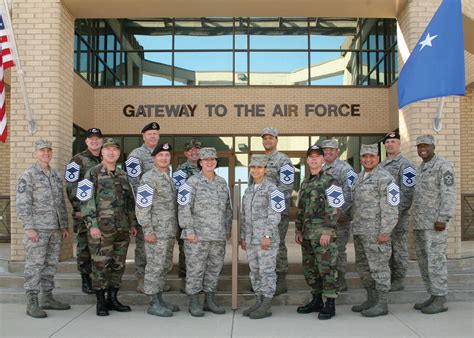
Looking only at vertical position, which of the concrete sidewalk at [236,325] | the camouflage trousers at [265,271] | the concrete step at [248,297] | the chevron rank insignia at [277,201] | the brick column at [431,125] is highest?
the brick column at [431,125]

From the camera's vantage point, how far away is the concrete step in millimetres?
6180

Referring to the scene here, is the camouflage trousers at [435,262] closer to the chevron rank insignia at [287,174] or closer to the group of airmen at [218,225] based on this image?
the group of airmen at [218,225]

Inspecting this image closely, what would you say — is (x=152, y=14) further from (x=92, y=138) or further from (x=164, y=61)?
(x=164, y=61)

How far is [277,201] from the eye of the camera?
5.61 m

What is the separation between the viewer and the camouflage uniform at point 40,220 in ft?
18.7

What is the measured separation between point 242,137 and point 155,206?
9.34 metres

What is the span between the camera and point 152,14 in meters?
7.94

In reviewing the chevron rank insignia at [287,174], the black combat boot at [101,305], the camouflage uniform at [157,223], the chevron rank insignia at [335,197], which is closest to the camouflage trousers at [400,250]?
the chevron rank insignia at [335,197]

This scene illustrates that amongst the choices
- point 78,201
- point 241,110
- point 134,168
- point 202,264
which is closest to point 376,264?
point 202,264

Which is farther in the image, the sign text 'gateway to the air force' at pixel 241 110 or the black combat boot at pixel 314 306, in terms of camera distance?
the sign text 'gateway to the air force' at pixel 241 110

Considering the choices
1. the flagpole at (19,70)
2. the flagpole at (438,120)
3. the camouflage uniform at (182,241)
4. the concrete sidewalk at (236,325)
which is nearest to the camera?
the concrete sidewalk at (236,325)

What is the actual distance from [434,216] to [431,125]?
1852 mm

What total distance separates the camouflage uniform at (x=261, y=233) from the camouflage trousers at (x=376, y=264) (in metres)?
1.05

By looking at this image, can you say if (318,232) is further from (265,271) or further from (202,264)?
(202,264)
